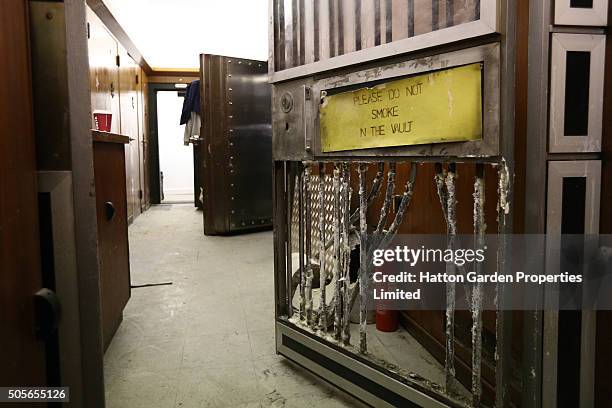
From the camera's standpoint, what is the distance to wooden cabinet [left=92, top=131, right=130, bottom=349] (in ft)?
5.75

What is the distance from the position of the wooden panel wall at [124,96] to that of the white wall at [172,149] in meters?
3.00

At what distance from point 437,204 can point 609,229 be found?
2.40 feet

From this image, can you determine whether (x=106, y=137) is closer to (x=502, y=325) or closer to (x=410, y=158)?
(x=410, y=158)

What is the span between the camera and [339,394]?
1.52 m

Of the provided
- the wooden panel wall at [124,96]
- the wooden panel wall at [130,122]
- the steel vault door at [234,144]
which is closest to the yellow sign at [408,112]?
the wooden panel wall at [124,96]

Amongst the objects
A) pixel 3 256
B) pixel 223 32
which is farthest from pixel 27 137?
pixel 223 32

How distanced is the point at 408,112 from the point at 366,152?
20cm

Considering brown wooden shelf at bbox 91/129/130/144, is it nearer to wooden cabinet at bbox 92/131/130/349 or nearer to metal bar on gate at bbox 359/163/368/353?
wooden cabinet at bbox 92/131/130/349

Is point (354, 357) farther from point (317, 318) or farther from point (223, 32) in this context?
point (223, 32)

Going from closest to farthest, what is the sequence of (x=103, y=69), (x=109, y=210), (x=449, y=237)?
1. (x=449, y=237)
2. (x=109, y=210)
3. (x=103, y=69)

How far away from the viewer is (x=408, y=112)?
117 cm

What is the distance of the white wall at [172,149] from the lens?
9.69 m

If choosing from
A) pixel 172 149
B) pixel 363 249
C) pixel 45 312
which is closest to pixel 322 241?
pixel 363 249

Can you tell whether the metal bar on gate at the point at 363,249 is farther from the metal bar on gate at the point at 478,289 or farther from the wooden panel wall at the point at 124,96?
the wooden panel wall at the point at 124,96
